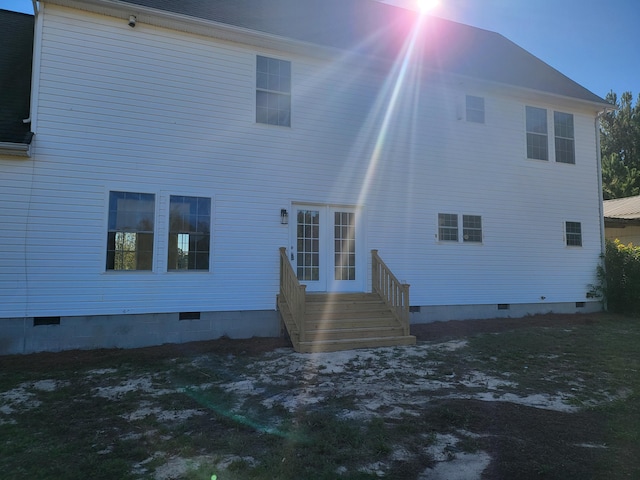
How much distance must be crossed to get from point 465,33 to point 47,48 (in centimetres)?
1196

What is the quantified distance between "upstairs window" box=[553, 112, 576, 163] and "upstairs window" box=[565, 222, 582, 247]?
1.83m

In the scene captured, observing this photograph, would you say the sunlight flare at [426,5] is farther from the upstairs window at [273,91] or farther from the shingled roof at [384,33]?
the upstairs window at [273,91]

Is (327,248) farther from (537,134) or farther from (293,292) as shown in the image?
(537,134)

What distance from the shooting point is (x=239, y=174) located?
834 centimetres

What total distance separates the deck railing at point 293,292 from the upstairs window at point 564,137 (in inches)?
341

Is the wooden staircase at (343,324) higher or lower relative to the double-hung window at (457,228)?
lower

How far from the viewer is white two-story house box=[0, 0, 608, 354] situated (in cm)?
722

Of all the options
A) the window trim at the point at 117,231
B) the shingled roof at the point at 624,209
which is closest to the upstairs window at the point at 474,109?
the window trim at the point at 117,231

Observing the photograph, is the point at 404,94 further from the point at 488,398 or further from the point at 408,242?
the point at 488,398

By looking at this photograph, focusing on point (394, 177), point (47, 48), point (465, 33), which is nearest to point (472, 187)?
point (394, 177)

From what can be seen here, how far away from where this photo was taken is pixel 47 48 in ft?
23.9

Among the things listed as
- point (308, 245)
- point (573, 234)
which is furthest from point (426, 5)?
point (308, 245)

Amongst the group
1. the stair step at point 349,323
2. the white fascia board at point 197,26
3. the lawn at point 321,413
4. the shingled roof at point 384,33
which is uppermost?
the shingled roof at point 384,33

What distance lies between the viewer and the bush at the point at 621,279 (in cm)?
1146
